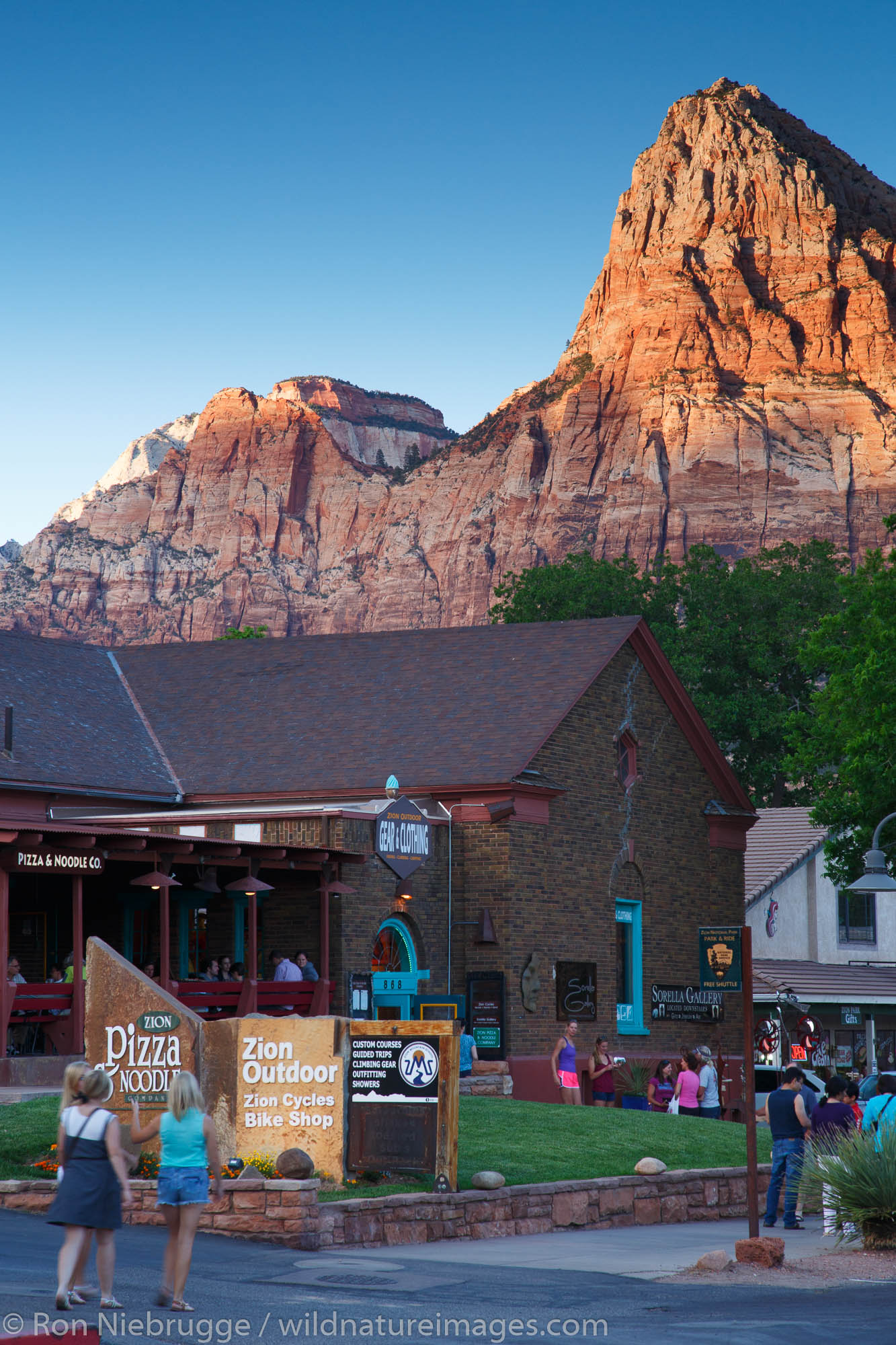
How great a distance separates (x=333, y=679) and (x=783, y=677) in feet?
137

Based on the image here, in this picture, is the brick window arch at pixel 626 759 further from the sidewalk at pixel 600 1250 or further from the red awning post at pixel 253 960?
the sidewalk at pixel 600 1250

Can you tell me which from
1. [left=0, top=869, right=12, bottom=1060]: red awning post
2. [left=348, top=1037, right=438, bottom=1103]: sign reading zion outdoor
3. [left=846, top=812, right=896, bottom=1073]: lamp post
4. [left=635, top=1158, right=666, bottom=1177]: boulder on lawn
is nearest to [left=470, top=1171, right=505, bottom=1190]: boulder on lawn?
[left=348, top=1037, right=438, bottom=1103]: sign reading zion outdoor

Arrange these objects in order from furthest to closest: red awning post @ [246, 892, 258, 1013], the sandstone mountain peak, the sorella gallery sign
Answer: the sandstone mountain peak < red awning post @ [246, 892, 258, 1013] < the sorella gallery sign

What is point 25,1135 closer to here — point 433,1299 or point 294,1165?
point 294,1165

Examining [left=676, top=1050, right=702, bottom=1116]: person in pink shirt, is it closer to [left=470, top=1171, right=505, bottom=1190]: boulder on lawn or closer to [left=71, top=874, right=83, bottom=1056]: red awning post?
[left=71, top=874, right=83, bottom=1056]: red awning post

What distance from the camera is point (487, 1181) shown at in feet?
54.2

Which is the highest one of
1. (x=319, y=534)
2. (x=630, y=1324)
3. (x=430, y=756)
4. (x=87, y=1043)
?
(x=319, y=534)

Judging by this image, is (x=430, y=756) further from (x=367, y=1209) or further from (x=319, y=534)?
(x=319, y=534)

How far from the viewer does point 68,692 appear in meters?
33.0

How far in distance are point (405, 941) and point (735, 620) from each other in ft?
158

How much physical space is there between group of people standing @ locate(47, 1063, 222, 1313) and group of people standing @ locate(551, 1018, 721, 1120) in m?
14.0

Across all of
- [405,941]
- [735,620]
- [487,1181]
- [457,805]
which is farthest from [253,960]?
[735,620]

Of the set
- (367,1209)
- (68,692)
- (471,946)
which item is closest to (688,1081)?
(471,946)

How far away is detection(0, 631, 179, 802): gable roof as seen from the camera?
29.0 metres
